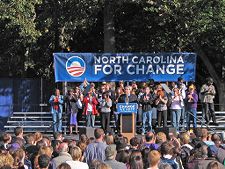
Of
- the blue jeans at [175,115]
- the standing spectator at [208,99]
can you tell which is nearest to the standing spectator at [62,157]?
the blue jeans at [175,115]

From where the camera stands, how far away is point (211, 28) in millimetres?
25359

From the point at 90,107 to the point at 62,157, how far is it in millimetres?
11663

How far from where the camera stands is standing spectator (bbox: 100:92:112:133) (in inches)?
834

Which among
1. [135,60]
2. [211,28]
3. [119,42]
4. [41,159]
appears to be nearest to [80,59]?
[135,60]

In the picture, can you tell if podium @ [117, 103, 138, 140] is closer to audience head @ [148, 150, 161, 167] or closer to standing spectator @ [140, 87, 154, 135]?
standing spectator @ [140, 87, 154, 135]

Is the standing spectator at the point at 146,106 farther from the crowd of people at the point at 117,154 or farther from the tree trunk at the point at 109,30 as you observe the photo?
the crowd of people at the point at 117,154

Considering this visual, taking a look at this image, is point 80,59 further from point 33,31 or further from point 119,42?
point 119,42

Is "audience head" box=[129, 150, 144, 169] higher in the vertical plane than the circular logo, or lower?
lower

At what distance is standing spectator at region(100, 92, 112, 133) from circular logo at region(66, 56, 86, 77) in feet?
8.17

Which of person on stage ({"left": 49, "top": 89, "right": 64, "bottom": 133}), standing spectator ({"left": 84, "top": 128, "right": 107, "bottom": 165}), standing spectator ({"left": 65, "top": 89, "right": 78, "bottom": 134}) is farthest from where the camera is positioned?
person on stage ({"left": 49, "top": 89, "right": 64, "bottom": 133})

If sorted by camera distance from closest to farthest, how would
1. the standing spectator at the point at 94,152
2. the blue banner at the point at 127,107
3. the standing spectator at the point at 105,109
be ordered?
the standing spectator at the point at 94,152, the blue banner at the point at 127,107, the standing spectator at the point at 105,109

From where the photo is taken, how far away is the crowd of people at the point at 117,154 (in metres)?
8.78

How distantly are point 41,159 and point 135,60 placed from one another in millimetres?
15318

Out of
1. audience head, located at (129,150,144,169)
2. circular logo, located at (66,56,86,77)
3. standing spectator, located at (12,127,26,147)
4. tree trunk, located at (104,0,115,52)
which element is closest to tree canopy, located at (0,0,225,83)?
tree trunk, located at (104,0,115,52)
